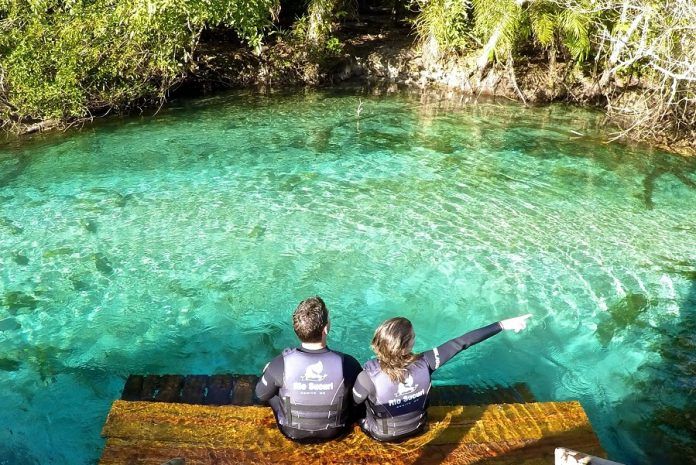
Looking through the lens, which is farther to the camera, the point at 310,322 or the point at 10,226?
the point at 10,226

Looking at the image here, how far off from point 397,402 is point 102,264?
18.7ft

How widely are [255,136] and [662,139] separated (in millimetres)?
10074

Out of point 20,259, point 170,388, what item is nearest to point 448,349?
point 170,388

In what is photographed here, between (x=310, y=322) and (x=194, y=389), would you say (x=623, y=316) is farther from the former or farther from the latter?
(x=194, y=389)

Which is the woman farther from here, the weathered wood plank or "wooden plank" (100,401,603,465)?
the weathered wood plank

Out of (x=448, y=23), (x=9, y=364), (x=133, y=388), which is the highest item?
Answer: (x=448, y=23)

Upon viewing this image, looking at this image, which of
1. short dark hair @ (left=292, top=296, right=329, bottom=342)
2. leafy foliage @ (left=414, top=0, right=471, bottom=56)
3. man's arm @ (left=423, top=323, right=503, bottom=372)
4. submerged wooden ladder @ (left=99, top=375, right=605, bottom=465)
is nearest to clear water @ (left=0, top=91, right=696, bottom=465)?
submerged wooden ladder @ (left=99, top=375, right=605, bottom=465)

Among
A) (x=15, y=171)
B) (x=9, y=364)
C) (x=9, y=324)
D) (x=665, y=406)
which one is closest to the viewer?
(x=665, y=406)

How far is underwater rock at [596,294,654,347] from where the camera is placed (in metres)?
6.82

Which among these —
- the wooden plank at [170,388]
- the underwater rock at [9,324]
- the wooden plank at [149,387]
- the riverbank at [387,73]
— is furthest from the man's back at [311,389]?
the riverbank at [387,73]

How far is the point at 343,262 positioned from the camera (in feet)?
27.2

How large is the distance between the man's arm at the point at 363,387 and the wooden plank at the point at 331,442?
0.51 meters

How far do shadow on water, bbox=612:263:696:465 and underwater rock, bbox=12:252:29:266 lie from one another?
797cm

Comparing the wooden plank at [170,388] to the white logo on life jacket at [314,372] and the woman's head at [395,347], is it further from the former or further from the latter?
the woman's head at [395,347]
